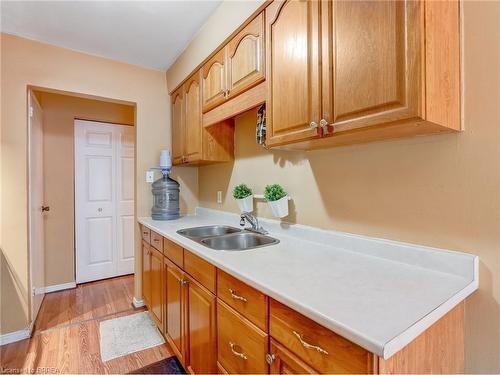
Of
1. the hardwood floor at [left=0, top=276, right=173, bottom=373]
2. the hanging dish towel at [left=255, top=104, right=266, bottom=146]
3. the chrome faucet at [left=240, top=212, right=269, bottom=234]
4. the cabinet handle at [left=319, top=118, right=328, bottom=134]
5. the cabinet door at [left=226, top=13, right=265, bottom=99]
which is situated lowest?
the hardwood floor at [left=0, top=276, right=173, bottom=373]

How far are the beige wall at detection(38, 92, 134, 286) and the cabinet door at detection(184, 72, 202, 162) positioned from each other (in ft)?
5.31

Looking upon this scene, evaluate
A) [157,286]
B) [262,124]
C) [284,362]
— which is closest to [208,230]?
[157,286]

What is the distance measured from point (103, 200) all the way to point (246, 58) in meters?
2.68

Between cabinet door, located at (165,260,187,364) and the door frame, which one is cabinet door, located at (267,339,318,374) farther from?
the door frame

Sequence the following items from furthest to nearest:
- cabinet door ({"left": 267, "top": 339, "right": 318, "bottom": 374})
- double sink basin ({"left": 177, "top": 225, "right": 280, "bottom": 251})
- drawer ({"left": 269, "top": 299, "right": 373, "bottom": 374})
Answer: double sink basin ({"left": 177, "top": 225, "right": 280, "bottom": 251}), cabinet door ({"left": 267, "top": 339, "right": 318, "bottom": 374}), drawer ({"left": 269, "top": 299, "right": 373, "bottom": 374})

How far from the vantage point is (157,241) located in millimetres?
2016

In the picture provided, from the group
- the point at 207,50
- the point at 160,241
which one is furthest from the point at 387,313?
the point at 207,50

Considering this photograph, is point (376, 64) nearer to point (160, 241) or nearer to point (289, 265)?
point (289, 265)

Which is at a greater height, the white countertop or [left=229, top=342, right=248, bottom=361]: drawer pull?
the white countertop

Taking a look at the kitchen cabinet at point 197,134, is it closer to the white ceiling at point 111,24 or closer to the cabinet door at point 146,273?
the white ceiling at point 111,24

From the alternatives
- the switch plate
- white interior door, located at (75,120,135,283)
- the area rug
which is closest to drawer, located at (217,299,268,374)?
the area rug

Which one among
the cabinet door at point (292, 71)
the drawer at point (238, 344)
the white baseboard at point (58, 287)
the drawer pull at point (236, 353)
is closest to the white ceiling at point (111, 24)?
the cabinet door at point (292, 71)

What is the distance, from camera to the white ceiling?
1.76 meters

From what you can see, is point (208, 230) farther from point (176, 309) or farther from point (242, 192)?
point (176, 309)
